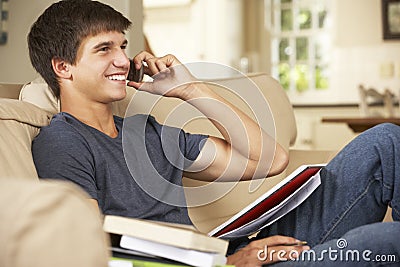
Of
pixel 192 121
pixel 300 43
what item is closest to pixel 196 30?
pixel 300 43

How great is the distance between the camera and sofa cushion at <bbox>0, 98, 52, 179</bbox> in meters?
1.41

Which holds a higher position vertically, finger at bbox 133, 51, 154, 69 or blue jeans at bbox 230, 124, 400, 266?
finger at bbox 133, 51, 154, 69

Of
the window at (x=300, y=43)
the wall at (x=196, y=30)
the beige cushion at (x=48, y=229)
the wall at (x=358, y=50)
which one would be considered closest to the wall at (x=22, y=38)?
the beige cushion at (x=48, y=229)

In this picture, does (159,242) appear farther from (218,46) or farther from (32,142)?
(218,46)

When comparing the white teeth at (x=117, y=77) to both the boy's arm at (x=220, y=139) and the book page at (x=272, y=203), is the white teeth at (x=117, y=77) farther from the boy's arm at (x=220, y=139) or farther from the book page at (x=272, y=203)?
the book page at (x=272, y=203)

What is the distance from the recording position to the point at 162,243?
105 cm

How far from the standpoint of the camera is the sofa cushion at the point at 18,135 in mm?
1410

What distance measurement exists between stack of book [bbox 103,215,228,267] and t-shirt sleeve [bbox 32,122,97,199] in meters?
0.44

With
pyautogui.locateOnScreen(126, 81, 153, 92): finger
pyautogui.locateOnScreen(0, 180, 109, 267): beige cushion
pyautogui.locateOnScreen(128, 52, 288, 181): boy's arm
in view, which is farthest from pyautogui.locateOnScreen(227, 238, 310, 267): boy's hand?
pyautogui.locateOnScreen(0, 180, 109, 267): beige cushion

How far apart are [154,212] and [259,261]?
0.30m

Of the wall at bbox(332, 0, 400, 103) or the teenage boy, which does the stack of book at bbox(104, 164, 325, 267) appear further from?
the wall at bbox(332, 0, 400, 103)

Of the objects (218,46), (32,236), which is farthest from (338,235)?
(218,46)

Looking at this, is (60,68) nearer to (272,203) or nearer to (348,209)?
(272,203)

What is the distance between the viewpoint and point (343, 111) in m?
6.59
